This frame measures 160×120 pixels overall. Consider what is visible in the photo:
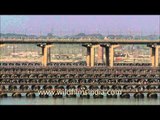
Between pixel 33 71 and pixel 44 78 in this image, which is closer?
pixel 44 78

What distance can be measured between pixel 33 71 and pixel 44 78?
247 centimetres

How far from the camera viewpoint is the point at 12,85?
19578 mm

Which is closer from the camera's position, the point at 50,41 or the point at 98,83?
the point at 98,83

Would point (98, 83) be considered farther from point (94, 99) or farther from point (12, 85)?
point (12, 85)

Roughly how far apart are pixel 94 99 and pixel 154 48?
12.6 m
